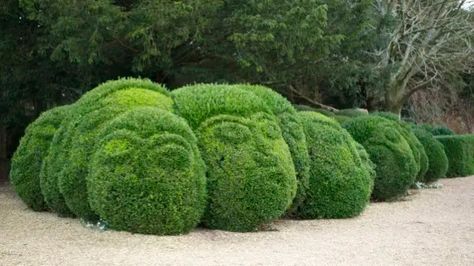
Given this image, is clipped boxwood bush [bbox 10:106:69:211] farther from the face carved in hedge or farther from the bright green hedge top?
the face carved in hedge

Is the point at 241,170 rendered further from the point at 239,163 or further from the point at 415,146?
the point at 415,146

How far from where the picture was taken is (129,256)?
20.8 feet

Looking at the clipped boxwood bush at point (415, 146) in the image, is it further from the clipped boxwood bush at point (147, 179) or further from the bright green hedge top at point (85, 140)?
the clipped boxwood bush at point (147, 179)

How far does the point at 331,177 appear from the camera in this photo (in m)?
9.48

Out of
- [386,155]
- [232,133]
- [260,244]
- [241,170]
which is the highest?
[232,133]

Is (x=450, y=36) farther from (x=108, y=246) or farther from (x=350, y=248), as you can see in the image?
(x=108, y=246)

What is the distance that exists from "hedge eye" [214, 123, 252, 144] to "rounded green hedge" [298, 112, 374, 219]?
168 centimetres

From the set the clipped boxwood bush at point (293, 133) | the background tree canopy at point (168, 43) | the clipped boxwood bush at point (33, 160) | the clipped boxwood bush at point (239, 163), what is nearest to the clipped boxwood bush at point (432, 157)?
the background tree canopy at point (168, 43)

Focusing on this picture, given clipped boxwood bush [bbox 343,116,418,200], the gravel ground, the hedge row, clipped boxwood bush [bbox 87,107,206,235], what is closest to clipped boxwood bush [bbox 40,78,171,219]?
the hedge row

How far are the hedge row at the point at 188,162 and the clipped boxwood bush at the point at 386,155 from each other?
172 centimetres

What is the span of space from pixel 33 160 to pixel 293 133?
14.0 feet

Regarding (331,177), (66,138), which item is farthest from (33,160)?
(331,177)

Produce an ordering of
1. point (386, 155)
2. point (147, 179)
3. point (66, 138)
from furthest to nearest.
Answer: point (386, 155) < point (66, 138) < point (147, 179)

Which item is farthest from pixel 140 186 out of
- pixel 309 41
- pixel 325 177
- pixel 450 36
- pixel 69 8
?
pixel 450 36
